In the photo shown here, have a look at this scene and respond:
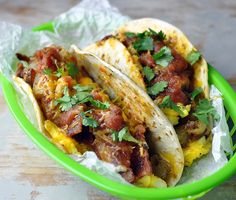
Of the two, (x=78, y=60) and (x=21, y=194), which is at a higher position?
(x=78, y=60)

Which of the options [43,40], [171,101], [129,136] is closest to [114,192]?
[129,136]

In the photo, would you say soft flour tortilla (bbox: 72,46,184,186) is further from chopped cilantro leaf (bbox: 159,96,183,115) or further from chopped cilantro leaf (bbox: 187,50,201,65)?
chopped cilantro leaf (bbox: 187,50,201,65)

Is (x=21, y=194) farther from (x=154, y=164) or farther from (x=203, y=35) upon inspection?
(x=203, y=35)

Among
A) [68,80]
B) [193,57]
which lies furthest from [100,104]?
[193,57]

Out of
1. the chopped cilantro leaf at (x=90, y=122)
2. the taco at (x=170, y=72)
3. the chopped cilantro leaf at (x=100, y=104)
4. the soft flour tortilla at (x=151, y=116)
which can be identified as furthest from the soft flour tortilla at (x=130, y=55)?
the chopped cilantro leaf at (x=90, y=122)

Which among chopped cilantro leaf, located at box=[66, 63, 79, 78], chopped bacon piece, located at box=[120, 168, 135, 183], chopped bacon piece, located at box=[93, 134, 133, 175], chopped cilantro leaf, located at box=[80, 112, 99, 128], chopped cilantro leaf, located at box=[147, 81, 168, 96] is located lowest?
chopped bacon piece, located at box=[120, 168, 135, 183]

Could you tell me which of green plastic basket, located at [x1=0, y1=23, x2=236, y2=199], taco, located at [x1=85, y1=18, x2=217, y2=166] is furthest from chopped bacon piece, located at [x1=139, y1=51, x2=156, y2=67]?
green plastic basket, located at [x1=0, y1=23, x2=236, y2=199]

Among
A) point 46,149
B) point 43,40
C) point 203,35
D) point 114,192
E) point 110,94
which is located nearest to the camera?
point 114,192

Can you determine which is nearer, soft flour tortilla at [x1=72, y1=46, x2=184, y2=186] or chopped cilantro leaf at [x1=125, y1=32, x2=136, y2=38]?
soft flour tortilla at [x1=72, y1=46, x2=184, y2=186]
